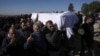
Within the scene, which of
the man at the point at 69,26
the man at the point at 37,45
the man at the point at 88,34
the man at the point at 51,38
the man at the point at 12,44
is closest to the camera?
the man at the point at 12,44

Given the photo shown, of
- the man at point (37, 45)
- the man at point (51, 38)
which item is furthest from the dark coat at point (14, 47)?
the man at point (51, 38)

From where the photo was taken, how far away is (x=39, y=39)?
634cm

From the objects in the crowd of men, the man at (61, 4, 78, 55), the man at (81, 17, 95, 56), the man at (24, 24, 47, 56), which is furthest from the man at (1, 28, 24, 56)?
the man at (81, 17, 95, 56)

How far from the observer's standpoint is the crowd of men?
5.93m

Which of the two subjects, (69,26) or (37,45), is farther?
(69,26)

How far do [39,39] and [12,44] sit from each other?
81 centimetres

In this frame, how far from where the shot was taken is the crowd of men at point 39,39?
5926 millimetres

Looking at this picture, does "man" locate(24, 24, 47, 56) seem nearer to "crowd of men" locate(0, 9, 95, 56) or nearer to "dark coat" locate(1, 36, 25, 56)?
"crowd of men" locate(0, 9, 95, 56)

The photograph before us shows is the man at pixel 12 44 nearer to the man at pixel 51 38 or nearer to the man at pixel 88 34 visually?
the man at pixel 51 38

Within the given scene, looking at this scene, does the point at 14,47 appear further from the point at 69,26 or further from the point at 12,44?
the point at 69,26

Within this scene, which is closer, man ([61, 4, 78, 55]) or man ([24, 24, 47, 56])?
man ([24, 24, 47, 56])

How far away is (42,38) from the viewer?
6.44 m

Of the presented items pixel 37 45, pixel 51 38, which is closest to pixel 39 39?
pixel 37 45

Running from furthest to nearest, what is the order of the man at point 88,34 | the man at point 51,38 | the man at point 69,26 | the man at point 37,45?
the man at point 88,34 → the man at point 69,26 → the man at point 51,38 → the man at point 37,45
